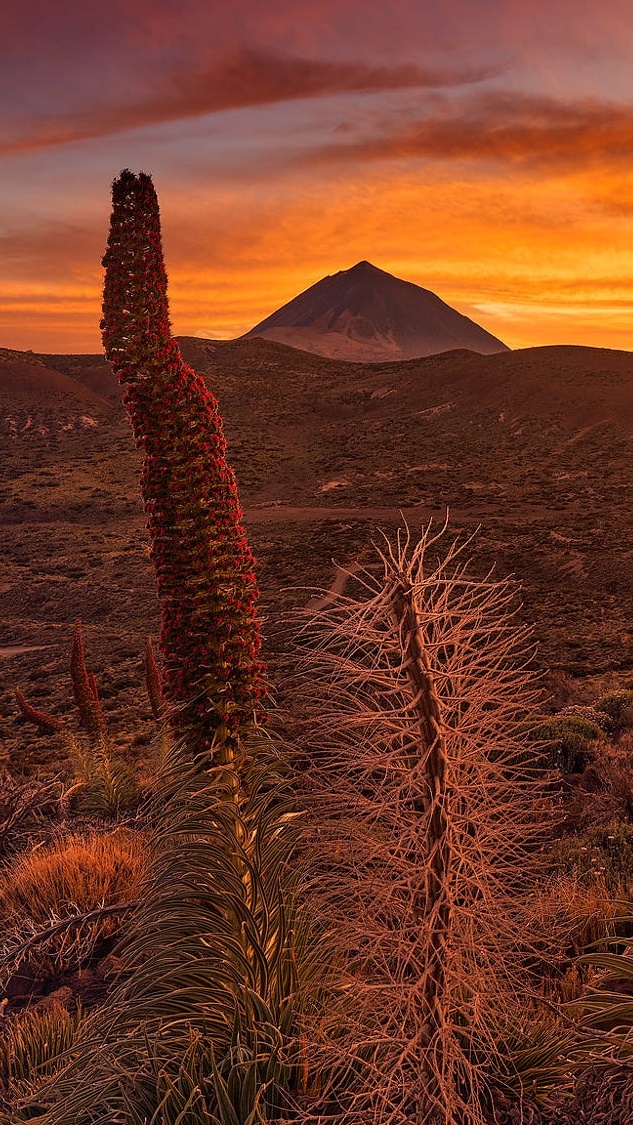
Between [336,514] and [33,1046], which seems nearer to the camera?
[33,1046]

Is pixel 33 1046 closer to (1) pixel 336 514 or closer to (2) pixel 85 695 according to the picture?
(2) pixel 85 695

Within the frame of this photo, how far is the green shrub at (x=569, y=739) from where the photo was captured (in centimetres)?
855

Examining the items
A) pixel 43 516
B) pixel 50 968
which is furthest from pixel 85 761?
pixel 43 516

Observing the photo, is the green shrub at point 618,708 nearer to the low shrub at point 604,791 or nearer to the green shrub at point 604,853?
the low shrub at point 604,791

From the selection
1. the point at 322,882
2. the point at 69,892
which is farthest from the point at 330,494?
the point at 322,882

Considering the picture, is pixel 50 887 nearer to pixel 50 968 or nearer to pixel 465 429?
pixel 50 968

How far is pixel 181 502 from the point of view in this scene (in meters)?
3.36

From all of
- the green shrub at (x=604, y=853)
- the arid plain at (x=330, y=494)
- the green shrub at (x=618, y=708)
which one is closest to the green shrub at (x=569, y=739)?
the green shrub at (x=618, y=708)

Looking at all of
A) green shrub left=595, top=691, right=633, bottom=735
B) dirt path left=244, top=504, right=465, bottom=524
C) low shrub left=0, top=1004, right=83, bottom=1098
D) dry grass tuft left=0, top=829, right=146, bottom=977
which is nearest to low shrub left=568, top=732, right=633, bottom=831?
green shrub left=595, top=691, right=633, bottom=735

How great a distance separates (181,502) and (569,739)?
272 inches

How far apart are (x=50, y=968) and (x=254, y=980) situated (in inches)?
122

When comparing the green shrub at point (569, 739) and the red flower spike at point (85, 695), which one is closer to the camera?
the red flower spike at point (85, 695)

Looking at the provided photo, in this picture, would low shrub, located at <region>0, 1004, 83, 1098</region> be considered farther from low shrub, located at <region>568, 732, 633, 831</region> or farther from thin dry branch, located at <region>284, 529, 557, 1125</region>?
low shrub, located at <region>568, 732, 633, 831</region>

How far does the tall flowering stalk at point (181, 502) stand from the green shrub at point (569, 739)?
223 inches
